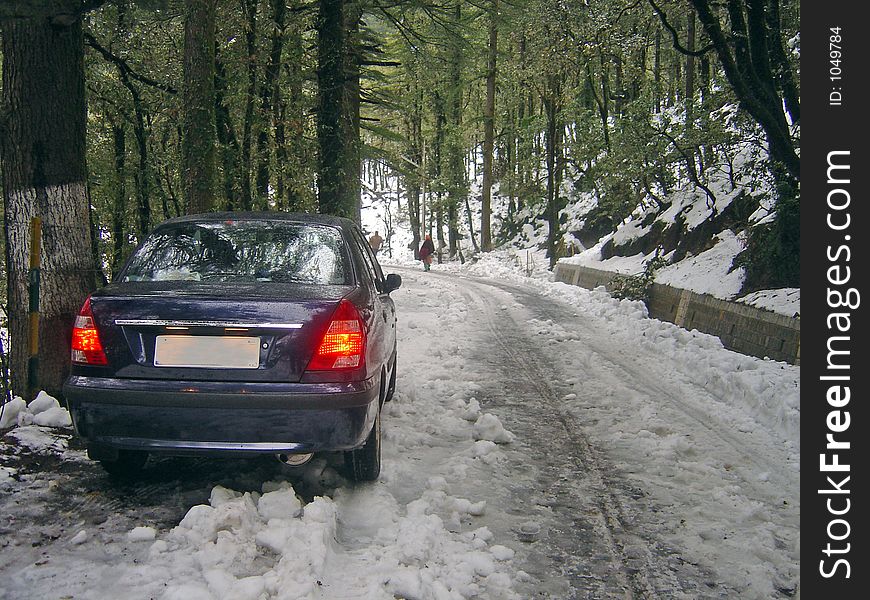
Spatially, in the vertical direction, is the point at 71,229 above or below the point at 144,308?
above

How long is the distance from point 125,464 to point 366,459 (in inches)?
59.6

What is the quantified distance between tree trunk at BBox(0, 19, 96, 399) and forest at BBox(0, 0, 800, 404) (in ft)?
0.04

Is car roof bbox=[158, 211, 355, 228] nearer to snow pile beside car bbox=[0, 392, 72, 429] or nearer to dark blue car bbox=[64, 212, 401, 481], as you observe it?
dark blue car bbox=[64, 212, 401, 481]

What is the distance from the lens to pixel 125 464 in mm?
4016

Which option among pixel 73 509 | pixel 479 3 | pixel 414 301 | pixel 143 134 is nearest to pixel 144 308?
pixel 73 509

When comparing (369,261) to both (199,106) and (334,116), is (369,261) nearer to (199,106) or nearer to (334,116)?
(199,106)

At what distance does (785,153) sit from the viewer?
781 centimetres

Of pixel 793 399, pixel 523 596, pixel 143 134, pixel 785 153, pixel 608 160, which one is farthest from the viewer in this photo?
pixel 143 134

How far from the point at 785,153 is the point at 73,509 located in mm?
8174

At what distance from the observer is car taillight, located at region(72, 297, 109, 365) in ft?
11.4

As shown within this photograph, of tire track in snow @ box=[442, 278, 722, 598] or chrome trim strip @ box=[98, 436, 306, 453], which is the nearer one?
tire track in snow @ box=[442, 278, 722, 598]

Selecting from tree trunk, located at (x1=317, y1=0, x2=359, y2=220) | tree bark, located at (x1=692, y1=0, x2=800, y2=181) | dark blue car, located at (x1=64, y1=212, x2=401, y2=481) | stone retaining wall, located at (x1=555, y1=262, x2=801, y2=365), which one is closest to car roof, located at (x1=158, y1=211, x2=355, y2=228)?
dark blue car, located at (x1=64, y1=212, x2=401, y2=481)

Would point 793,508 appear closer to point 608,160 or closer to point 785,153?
point 785,153

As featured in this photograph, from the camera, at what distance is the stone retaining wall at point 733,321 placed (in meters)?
8.00
